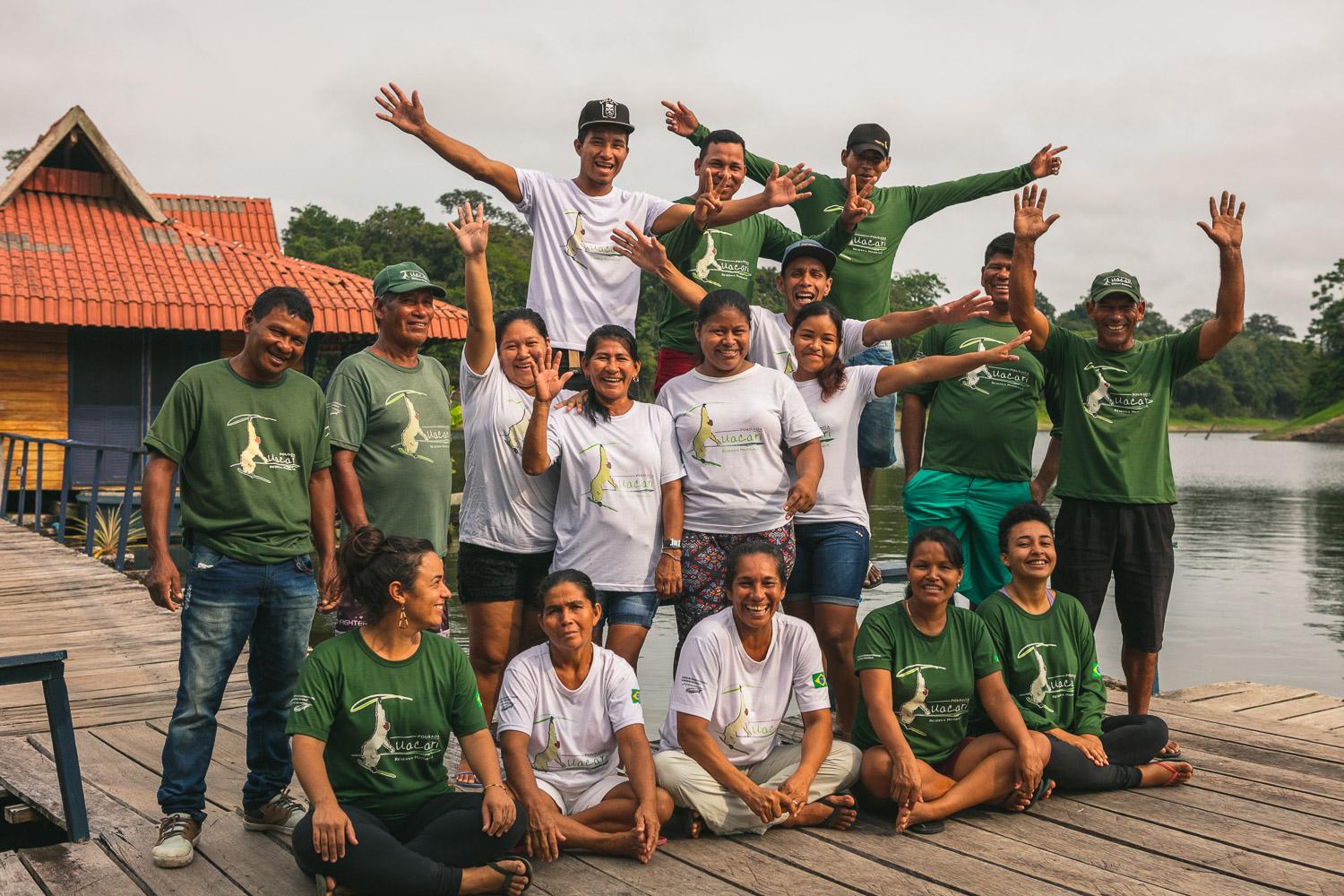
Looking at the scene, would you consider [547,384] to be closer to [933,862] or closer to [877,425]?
[877,425]

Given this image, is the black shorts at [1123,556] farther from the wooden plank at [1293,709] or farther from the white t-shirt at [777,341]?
the wooden plank at [1293,709]

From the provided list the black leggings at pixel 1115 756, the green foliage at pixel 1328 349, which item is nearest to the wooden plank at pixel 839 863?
the black leggings at pixel 1115 756

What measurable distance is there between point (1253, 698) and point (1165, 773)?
2439 millimetres

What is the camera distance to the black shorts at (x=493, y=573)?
14.3 ft

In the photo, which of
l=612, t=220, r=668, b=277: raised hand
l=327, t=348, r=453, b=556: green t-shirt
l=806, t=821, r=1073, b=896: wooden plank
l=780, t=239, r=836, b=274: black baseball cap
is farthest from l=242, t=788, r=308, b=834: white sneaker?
l=780, t=239, r=836, b=274: black baseball cap

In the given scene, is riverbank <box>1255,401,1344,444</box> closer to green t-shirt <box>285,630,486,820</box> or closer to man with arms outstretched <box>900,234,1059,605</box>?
man with arms outstretched <box>900,234,1059,605</box>

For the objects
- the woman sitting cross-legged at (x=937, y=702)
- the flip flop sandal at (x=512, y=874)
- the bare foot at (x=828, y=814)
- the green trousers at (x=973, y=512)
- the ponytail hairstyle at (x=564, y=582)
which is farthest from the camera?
the green trousers at (x=973, y=512)

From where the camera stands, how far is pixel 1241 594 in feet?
59.9

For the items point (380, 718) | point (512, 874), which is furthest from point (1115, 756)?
point (380, 718)

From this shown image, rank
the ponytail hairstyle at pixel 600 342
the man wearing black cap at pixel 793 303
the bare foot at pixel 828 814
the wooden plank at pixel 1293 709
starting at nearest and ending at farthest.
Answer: the bare foot at pixel 828 814 < the ponytail hairstyle at pixel 600 342 < the man wearing black cap at pixel 793 303 < the wooden plank at pixel 1293 709

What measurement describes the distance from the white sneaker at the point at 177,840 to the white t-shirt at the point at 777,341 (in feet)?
8.92

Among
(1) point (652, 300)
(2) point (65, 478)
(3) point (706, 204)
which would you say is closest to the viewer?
(3) point (706, 204)

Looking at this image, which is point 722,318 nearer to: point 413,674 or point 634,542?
point 634,542

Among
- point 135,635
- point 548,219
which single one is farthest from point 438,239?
point 548,219
